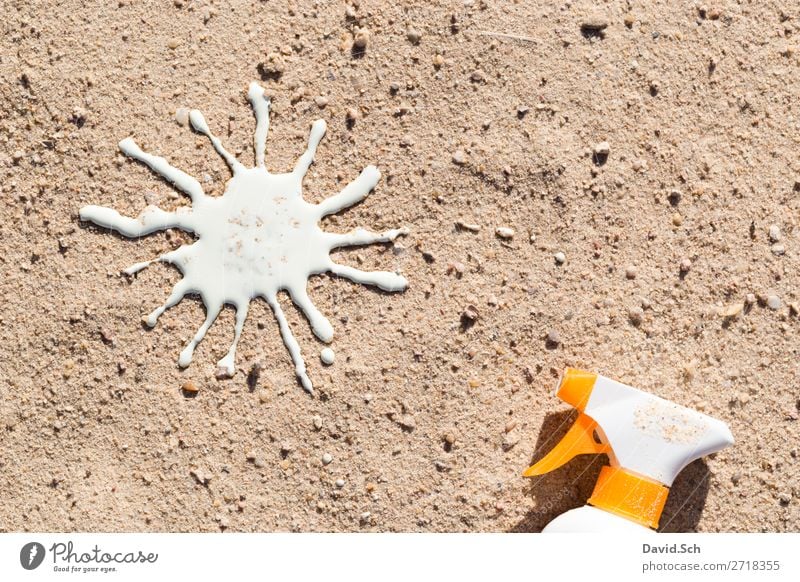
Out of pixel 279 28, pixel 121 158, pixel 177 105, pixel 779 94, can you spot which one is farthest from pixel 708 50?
pixel 121 158

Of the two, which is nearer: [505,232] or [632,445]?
[632,445]

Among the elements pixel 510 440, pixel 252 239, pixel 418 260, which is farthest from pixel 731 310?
pixel 252 239

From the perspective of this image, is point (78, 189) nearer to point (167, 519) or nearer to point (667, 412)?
point (167, 519)

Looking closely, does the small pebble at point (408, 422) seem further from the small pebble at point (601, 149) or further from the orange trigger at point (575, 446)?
the small pebble at point (601, 149)

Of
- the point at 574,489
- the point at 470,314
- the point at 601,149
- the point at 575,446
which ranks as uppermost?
the point at 601,149

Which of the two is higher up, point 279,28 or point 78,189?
point 279,28

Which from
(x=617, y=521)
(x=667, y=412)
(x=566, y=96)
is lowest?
(x=617, y=521)

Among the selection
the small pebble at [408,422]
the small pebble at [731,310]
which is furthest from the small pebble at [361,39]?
the small pebble at [731,310]

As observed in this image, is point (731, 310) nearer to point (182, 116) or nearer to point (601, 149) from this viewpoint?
point (601, 149)
